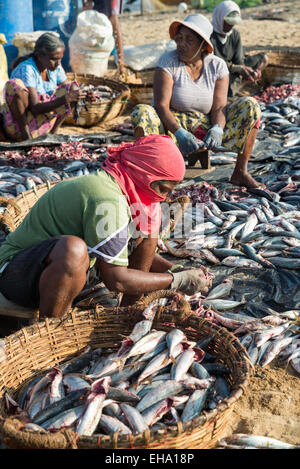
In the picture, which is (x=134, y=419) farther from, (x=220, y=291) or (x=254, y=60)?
(x=254, y=60)

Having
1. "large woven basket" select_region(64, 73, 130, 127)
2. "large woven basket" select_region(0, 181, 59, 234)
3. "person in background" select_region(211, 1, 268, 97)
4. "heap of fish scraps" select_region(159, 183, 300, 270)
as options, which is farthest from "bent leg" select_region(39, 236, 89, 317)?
"person in background" select_region(211, 1, 268, 97)

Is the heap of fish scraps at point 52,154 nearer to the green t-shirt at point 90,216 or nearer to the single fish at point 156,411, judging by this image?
the green t-shirt at point 90,216

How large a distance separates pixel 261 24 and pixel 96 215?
15157mm

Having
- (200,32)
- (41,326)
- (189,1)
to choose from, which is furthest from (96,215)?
(189,1)

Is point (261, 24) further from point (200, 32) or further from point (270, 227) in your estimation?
point (270, 227)

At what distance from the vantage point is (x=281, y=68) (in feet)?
28.7

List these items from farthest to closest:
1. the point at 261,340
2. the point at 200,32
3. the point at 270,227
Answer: the point at 200,32 < the point at 270,227 < the point at 261,340

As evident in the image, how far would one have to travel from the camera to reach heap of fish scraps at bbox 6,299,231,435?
7.48 ft

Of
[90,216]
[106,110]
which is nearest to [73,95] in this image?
[106,110]

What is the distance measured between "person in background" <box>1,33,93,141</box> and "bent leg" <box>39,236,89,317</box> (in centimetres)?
410

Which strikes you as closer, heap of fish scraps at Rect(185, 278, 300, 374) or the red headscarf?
the red headscarf

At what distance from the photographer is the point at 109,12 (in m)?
10.2

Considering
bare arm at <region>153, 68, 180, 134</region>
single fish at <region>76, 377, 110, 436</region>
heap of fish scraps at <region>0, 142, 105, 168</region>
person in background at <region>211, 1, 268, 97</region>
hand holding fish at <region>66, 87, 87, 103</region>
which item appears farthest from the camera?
person in background at <region>211, 1, 268, 97</region>

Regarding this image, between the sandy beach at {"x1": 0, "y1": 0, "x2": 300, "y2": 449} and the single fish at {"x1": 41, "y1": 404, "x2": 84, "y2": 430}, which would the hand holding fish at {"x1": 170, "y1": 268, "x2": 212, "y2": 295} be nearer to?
the sandy beach at {"x1": 0, "y1": 0, "x2": 300, "y2": 449}
